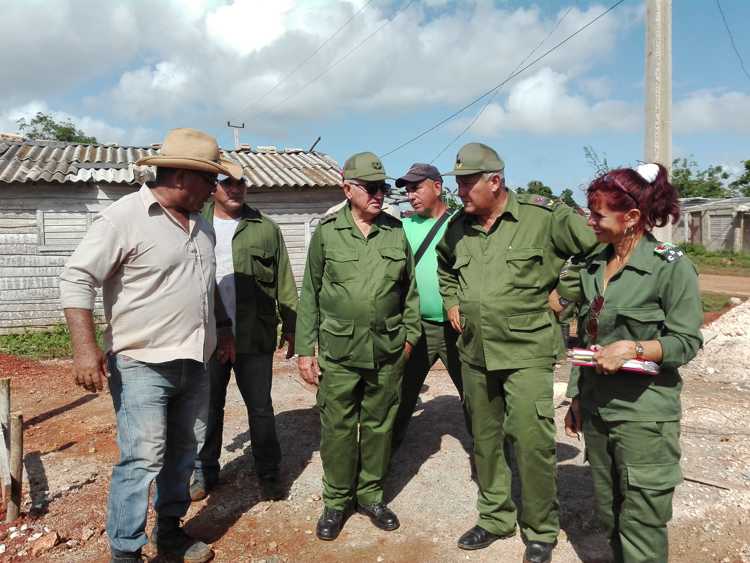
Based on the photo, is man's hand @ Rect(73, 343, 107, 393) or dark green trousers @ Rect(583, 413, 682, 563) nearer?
dark green trousers @ Rect(583, 413, 682, 563)

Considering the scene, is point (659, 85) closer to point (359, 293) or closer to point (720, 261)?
point (359, 293)

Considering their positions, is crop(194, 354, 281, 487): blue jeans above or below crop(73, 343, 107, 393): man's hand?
below

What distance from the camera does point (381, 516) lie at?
3.39 meters

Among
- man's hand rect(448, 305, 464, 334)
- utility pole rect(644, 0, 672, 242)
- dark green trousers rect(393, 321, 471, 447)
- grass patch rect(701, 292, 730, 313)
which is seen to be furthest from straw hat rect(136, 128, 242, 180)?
grass patch rect(701, 292, 730, 313)

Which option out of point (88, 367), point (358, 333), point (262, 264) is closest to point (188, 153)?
point (88, 367)

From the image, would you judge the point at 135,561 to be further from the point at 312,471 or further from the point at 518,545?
the point at 518,545

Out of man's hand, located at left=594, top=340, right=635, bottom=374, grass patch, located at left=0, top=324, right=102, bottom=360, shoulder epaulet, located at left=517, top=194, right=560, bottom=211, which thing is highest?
shoulder epaulet, located at left=517, top=194, right=560, bottom=211

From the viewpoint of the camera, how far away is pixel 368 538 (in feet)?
10.8

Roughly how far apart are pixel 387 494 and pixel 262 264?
1703mm

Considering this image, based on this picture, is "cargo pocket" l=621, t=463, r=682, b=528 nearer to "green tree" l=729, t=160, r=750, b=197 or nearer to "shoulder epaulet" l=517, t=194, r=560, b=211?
"shoulder epaulet" l=517, t=194, r=560, b=211

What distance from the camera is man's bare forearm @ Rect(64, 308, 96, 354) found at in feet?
8.19

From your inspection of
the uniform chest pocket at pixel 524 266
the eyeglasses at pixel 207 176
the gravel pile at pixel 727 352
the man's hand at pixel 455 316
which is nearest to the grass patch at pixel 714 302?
the gravel pile at pixel 727 352

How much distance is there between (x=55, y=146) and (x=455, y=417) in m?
11.2

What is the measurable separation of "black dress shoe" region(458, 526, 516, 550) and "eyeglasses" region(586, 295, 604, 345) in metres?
1.32
